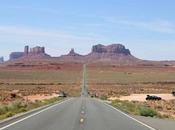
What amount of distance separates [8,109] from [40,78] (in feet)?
529

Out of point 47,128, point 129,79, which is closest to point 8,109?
point 47,128

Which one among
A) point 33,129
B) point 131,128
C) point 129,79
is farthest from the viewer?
point 129,79

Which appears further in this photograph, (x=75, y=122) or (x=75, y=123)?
(x=75, y=122)

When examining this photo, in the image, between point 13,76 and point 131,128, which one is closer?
point 131,128

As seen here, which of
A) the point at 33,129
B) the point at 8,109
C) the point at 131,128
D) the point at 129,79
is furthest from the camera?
the point at 129,79

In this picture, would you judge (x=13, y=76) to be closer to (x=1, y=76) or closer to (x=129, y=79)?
(x=1, y=76)

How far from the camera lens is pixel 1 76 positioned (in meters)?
196

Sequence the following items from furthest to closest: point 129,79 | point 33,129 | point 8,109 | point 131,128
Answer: point 129,79 < point 8,109 < point 131,128 < point 33,129

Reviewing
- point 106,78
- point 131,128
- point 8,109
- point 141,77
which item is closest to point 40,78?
point 106,78

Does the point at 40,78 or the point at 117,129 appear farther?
the point at 40,78

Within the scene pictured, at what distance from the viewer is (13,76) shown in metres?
198

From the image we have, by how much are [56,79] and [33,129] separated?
174 meters

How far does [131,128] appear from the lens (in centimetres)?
2212

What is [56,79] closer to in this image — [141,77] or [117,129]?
[141,77]
